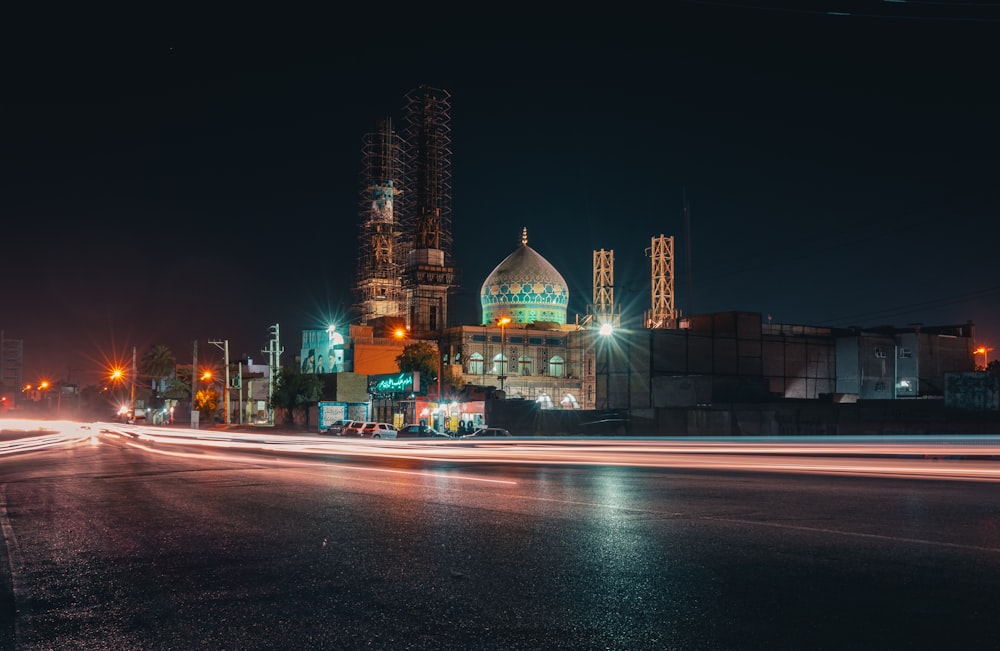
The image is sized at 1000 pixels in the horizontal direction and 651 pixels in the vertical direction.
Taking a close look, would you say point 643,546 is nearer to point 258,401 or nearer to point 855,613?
point 855,613

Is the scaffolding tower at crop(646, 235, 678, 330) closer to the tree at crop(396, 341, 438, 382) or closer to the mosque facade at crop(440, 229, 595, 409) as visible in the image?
the mosque facade at crop(440, 229, 595, 409)

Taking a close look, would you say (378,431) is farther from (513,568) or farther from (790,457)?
(513,568)

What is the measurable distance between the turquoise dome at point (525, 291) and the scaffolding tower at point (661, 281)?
10.7 metres

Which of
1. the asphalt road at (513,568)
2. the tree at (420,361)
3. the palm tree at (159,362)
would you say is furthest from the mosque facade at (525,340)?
the asphalt road at (513,568)

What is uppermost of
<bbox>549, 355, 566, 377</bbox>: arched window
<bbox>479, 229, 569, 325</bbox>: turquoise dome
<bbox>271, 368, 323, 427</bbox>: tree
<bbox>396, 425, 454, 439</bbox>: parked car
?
<bbox>479, 229, 569, 325</bbox>: turquoise dome

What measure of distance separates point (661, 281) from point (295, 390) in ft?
155

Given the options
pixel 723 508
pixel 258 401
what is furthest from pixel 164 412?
pixel 723 508

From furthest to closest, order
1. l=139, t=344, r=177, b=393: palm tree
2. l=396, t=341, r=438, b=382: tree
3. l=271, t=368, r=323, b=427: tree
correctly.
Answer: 1. l=139, t=344, r=177, b=393: palm tree
2. l=396, t=341, r=438, b=382: tree
3. l=271, t=368, r=323, b=427: tree

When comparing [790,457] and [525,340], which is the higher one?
[525,340]

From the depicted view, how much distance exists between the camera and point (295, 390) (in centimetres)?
8219

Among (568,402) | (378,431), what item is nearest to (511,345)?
(568,402)

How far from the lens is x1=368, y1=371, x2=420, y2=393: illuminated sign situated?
6636 centimetres

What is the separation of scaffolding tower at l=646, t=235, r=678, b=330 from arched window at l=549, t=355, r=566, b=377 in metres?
12.2

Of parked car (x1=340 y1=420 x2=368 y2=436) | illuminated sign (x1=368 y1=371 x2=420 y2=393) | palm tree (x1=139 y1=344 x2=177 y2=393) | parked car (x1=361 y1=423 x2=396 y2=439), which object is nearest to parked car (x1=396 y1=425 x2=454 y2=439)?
parked car (x1=361 y1=423 x2=396 y2=439)
